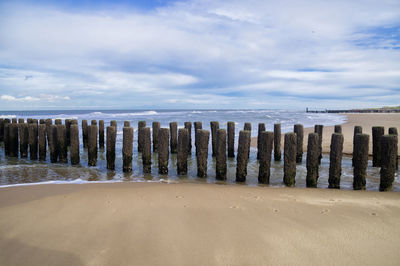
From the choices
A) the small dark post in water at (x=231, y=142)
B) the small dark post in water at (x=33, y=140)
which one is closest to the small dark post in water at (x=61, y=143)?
the small dark post in water at (x=33, y=140)


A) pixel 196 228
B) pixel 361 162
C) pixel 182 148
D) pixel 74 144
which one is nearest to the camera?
pixel 196 228

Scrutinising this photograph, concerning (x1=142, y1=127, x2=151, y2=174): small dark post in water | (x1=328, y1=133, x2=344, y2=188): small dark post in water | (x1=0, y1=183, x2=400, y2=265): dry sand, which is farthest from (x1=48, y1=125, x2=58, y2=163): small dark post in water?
(x1=328, y1=133, x2=344, y2=188): small dark post in water

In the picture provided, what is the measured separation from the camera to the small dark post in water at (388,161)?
5402 millimetres

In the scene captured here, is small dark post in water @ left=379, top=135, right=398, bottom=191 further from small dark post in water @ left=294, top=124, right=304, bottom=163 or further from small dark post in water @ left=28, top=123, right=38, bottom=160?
small dark post in water @ left=28, top=123, right=38, bottom=160

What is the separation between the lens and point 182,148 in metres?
6.84

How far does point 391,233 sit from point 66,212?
4.44 meters

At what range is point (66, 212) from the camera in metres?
3.96

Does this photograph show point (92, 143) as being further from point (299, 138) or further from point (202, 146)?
point (299, 138)

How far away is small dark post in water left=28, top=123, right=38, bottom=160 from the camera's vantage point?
9297 mm

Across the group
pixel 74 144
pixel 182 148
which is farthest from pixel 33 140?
pixel 182 148

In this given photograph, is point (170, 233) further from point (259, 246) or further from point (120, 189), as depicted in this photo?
point (120, 189)

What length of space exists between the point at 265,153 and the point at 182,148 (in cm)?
208

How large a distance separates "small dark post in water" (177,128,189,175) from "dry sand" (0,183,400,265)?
197 centimetres

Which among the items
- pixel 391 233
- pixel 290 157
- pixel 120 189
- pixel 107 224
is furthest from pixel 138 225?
pixel 290 157
